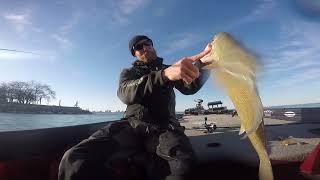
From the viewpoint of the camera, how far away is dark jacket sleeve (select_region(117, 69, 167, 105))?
3.53m

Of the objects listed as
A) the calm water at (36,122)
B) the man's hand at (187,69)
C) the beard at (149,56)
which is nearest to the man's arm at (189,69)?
the man's hand at (187,69)

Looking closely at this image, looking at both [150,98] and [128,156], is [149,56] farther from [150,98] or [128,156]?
[128,156]

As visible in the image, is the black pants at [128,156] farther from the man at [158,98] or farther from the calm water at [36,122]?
the calm water at [36,122]

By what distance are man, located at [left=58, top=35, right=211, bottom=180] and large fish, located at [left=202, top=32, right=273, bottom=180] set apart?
556mm

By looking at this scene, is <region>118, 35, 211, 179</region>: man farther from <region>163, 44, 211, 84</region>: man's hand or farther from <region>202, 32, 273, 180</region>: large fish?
<region>202, 32, 273, 180</region>: large fish

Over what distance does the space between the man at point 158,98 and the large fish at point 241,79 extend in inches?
24.7

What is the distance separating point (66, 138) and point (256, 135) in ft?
9.51

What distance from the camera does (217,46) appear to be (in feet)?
7.00

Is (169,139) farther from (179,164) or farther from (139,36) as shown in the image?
(139,36)

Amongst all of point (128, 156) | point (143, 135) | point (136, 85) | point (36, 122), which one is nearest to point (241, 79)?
point (136, 85)

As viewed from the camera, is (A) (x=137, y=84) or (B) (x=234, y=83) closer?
(B) (x=234, y=83)

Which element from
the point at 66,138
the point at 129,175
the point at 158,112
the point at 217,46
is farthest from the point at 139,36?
the point at 217,46

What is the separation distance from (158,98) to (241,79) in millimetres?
2504

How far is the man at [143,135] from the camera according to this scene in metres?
3.38
